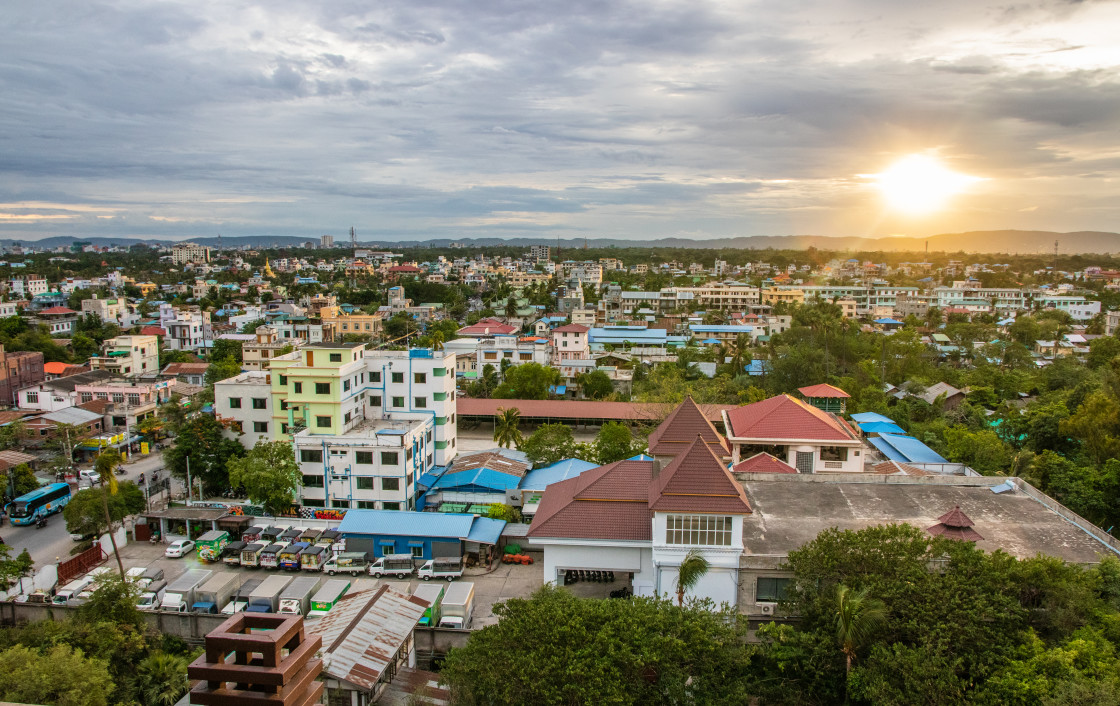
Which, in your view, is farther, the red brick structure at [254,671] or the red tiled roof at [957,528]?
the red tiled roof at [957,528]

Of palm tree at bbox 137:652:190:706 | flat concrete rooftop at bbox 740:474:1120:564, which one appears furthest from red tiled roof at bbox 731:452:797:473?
palm tree at bbox 137:652:190:706

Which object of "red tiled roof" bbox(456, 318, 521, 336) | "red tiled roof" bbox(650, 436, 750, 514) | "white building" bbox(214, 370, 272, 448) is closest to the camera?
"red tiled roof" bbox(650, 436, 750, 514)

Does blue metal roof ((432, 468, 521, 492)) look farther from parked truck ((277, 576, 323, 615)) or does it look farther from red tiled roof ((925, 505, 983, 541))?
red tiled roof ((925, 505, 983, 541))

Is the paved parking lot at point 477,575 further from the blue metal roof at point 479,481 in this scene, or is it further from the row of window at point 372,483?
the row of window at point 372,483

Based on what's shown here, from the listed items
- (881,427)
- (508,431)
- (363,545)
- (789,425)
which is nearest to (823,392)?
(881,427)

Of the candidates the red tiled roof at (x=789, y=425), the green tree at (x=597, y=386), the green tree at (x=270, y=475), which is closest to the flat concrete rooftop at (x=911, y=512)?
the red tiled roof at (x=789, y=425)

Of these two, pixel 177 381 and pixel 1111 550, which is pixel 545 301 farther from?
pixel 1111 550
